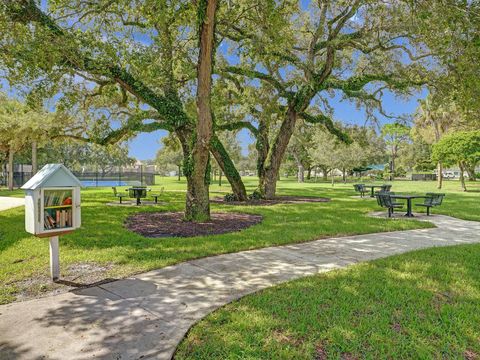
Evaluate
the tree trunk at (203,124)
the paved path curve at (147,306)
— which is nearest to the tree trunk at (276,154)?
the tree trunk at (203,124)

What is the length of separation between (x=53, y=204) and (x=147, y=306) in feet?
6.60

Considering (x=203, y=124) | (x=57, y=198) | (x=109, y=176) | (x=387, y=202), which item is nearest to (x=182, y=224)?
(x=203, y=124)

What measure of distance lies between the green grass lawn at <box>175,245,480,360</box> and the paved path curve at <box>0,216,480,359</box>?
1.00 ft

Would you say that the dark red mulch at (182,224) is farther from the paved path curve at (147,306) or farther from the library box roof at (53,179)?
the library box roof at (53,179)

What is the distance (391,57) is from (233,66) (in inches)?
271

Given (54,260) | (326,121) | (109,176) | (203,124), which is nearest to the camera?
(54,260)

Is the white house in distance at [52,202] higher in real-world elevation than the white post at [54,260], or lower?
higher

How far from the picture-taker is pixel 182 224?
9.30 metres

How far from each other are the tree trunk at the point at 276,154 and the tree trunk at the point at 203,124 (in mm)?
7680

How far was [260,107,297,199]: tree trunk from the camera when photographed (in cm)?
1670

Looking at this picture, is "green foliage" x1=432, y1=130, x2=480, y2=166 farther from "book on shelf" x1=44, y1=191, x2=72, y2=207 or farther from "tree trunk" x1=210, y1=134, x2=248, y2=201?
"book on shelf" x1=44, y1=191, x2=72, y2=207

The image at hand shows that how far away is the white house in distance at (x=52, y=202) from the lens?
4.38 meters

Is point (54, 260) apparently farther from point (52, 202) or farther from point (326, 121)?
point (326, 121)

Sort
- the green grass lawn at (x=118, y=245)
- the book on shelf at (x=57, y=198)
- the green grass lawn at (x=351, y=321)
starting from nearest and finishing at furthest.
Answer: the green grass lawn at (x=351, y=321), the book on shelf at (x=57, y=198), the green grass lawn at (x=118, y=245)
